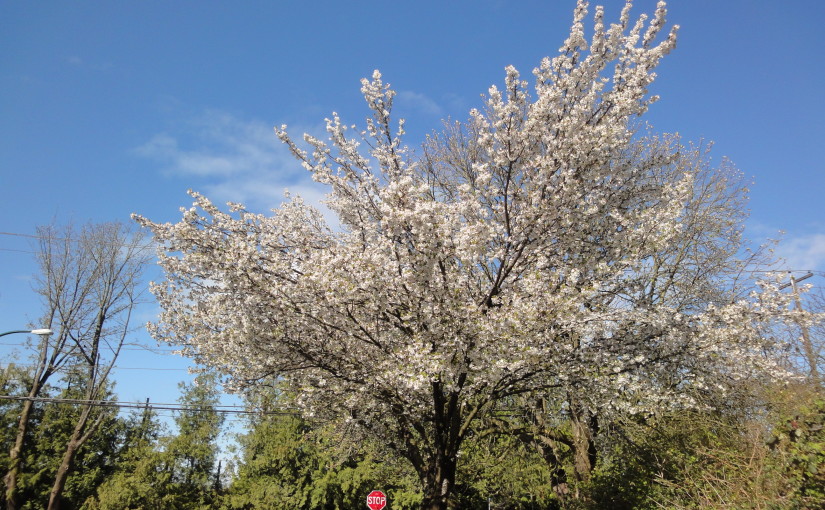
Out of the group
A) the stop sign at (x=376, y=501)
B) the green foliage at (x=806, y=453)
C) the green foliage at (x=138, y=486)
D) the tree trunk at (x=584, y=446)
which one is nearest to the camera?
the green foliage at (x=806, y=453)

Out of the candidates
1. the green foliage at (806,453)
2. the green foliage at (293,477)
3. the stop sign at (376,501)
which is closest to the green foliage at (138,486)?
the green foliage at (293,477)

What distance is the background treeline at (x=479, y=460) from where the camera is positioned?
6.50 metres

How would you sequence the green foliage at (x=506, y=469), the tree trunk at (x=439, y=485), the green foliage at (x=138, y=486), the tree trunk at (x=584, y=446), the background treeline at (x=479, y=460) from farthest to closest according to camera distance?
the green foliage at (x=138, y=486)
the green foliage at (x=506, y=469)
the tree trunk at (x=584, y=446)
the tree trunk at (x=439, y=485)
the background treeline at (x=479, y=460)

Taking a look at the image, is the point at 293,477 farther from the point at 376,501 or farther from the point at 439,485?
the point at 439,485

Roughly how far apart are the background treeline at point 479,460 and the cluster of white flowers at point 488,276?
1465 millimetres

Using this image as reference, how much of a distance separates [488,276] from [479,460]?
8841mm

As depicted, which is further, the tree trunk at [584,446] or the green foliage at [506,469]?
the green foliage at [506,469]

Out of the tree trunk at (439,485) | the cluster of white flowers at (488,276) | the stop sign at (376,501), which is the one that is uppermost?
the cluster of white flowers at (488,276)

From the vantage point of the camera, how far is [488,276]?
8.12 m

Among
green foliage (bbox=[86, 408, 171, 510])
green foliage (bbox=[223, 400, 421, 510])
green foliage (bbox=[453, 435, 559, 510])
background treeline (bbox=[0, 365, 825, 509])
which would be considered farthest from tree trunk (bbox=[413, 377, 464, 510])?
green foliage (bbox=[86, 408, 171, 510])

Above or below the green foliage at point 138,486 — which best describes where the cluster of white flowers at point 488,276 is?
above

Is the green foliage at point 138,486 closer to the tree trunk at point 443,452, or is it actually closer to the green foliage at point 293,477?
the green foliage at point 293,477

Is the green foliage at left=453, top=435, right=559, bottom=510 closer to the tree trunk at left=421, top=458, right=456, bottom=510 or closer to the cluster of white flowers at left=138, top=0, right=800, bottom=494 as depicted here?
the tree trunk at left=421, top=458, right=456, bottom=510

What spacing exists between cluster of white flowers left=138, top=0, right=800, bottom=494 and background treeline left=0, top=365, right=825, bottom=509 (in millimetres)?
1465
